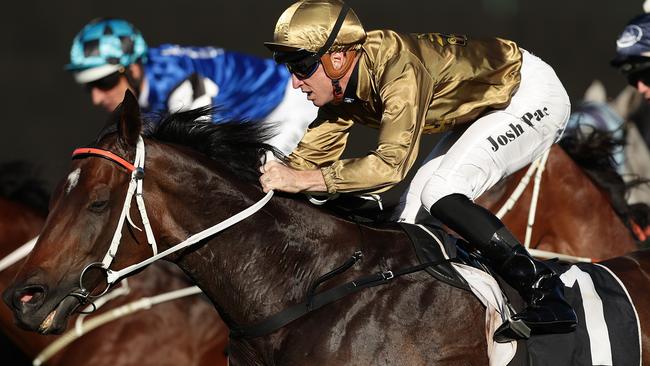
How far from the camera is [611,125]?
548cm

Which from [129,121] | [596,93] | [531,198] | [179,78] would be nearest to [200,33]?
[179,78]

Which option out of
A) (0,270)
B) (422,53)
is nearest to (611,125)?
(422,53)

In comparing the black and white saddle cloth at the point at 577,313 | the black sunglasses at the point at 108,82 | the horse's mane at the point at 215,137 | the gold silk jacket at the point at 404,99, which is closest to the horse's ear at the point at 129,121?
the horse's mane at the point at 215,137

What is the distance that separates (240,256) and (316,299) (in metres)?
0.24

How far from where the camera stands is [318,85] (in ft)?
9.67

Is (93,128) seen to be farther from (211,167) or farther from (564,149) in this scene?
(211,167)

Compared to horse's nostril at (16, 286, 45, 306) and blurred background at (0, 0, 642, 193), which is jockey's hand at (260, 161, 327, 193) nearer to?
horse's nostril at (16, 286, 45, 306)

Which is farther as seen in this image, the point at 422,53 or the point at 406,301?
the point at 422,53

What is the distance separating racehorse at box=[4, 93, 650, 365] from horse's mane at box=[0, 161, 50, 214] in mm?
1917

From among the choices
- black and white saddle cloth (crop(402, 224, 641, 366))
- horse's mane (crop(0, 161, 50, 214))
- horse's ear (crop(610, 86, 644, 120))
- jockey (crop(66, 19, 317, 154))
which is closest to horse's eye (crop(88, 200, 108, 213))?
black and white saddle cloth (crop(402, 224, 641, 366))

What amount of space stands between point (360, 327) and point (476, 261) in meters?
0.46

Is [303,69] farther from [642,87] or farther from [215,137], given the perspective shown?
[642,87]

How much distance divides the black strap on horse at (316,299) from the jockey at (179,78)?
2.38 m

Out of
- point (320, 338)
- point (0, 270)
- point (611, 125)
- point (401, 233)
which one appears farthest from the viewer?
point (611, 125)
